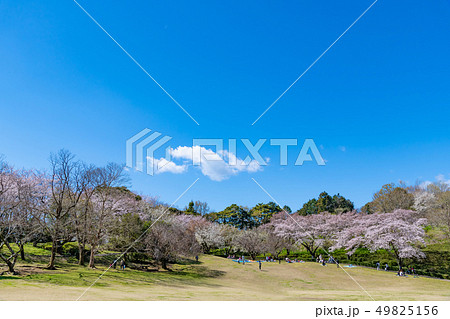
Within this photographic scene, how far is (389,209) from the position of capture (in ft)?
175

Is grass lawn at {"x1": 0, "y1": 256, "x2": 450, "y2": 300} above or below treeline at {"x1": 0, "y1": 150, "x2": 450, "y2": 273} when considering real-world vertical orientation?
below

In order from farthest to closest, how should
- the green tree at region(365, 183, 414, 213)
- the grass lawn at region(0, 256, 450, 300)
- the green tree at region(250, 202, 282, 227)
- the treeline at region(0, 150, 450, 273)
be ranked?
1. the green tree at region(250, 202, 282, 227)
2. the green tree at region(365, 183, 414, 213)
3. the treeline at region(0, 150, 450, 273)
4. the grass lawn at region(0, 256, 450, 300)

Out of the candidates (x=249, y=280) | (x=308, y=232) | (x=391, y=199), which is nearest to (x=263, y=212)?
(x=308, y=232)

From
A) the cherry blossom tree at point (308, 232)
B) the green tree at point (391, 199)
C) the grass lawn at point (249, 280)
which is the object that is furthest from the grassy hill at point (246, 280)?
the green tree at point (391, 199)

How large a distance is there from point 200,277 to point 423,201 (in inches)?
2019

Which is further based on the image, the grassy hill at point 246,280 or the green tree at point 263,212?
the green tree at point 263,212

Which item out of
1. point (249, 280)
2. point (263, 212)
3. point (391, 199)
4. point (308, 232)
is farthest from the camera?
point (263, 212)

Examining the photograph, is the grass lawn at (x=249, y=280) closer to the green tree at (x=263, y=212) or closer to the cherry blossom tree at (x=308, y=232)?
the cherry blossom tree at (x=308, y=232)

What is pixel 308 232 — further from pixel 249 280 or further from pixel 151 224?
pixel 151 224

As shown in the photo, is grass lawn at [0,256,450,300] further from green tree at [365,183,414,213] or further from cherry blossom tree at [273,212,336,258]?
green tree at [365,183,414,213]

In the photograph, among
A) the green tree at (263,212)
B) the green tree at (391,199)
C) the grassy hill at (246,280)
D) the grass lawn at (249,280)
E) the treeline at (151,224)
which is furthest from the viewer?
the green tree at (263,212)

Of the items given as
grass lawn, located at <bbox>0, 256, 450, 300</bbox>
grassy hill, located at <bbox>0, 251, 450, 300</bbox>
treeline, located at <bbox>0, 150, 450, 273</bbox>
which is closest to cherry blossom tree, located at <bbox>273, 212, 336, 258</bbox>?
treeline, located at <bbox>0, 150, 450, 273</bbox>
